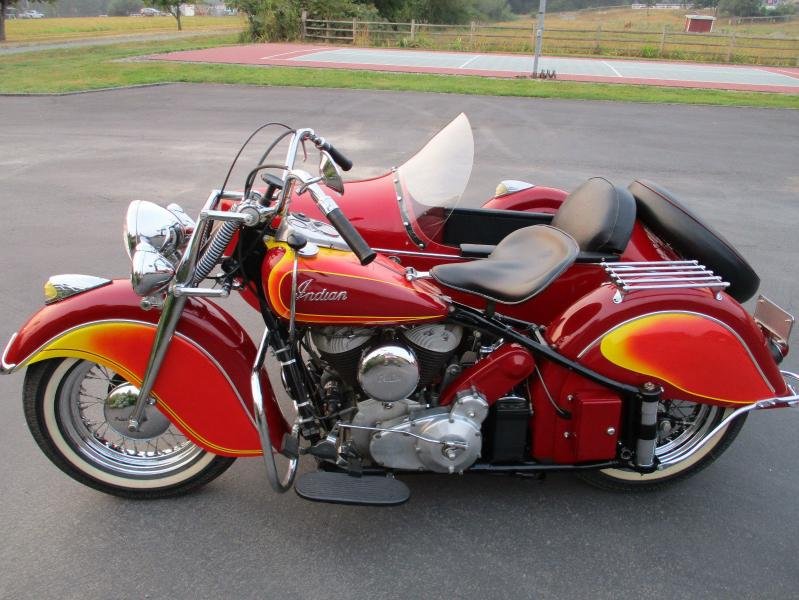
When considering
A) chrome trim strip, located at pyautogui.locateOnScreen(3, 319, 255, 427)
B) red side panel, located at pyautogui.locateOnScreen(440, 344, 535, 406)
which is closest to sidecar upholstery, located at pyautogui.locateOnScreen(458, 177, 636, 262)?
red side panel, located at pyautogui.locateOnScreen(440, 344, 535, 406)

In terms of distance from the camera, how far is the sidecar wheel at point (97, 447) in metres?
2.53

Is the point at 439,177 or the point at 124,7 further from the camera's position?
the point at 124,7

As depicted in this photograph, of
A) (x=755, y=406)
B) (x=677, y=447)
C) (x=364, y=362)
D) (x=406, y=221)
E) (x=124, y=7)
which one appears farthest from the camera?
(x=124, y=7)

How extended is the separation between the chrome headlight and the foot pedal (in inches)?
35.9

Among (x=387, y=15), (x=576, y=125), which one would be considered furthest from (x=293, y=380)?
(x=387, y=15)

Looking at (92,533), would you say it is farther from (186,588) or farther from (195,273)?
(195,273)

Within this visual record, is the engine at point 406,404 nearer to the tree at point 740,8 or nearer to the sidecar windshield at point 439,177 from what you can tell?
the sidecar windshield at point 439,177

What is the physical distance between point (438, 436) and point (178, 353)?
3.36 ft

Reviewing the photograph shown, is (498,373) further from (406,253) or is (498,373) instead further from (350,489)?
(406,253)

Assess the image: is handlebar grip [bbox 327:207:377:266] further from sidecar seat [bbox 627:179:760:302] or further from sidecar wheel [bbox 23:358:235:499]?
sidecar seat [bbox 627:179:760:302]

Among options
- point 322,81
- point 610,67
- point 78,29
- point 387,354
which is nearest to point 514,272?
point 387,354

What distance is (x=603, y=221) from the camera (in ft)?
9.43

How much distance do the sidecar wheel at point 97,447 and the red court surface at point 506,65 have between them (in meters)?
17.4

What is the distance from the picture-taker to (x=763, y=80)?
19594mm
